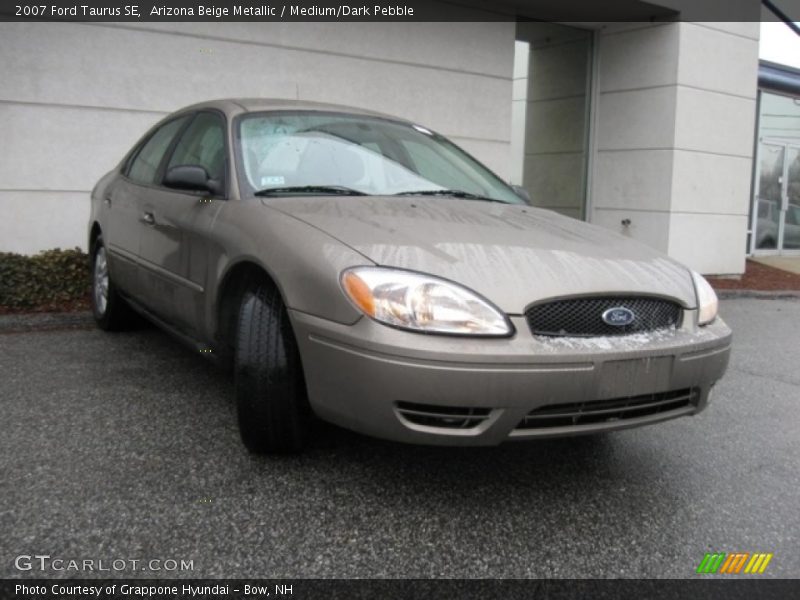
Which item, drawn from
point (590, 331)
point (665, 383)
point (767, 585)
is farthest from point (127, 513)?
point (767, 585)

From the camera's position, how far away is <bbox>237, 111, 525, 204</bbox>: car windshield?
3.22 metres

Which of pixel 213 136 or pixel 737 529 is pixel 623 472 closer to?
pixel 737 529

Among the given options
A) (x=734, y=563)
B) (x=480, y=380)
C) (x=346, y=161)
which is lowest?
(x=734, y=563)

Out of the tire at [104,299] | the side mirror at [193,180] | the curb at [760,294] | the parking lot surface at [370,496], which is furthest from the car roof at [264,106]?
the curb at [760,294]

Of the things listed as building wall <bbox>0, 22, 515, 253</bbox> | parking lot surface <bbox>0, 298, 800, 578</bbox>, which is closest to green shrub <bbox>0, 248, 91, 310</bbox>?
building wall <bbox>0, 22, 515, 253</bbox>

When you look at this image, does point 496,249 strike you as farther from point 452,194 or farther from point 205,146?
point 205,146

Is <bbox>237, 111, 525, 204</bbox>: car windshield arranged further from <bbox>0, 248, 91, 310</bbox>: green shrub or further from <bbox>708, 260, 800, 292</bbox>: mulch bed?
<bbox>708, 260, 800, 292</bbox>: mulch bed

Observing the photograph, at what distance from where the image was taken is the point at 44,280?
5805mm

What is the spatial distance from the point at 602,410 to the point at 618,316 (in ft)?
1.08

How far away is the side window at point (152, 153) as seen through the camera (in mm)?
4211

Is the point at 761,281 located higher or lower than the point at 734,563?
higher

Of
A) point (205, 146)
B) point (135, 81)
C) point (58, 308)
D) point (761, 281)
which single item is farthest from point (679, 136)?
point (58, 308)

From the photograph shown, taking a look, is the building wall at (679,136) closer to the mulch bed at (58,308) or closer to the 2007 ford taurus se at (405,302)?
the 2007 ford taurus se at (405,302)

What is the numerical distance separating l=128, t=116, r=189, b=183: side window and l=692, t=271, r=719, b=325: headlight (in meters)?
2.93
